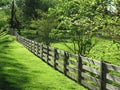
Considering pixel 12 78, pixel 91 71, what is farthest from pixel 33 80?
pixel 91 71

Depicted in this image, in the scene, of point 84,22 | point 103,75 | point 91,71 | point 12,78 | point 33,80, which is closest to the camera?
point 103,75

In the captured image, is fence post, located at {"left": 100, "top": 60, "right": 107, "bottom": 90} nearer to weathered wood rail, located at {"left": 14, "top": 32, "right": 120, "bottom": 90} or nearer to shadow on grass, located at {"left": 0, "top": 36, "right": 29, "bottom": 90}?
weathered wood rail, located at {"left": 14, "top": 32, "right": 120, "bottom": 90}

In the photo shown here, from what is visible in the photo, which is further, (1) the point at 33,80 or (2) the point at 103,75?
(1) the point at 33,80

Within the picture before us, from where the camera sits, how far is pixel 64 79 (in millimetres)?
13148

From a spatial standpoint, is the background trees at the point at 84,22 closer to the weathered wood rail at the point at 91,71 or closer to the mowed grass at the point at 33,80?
the weathered wood rail at the point at 91,71

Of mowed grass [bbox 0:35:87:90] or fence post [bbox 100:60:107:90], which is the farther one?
mowed grass [bbox 0:35:87:90]

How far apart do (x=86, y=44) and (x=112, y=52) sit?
7161 millimetres

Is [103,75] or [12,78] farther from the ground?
[103,75]

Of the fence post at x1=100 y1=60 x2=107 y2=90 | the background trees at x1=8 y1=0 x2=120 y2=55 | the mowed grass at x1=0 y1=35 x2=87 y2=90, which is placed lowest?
the mowed grass at x1=0 y1=35 x2=87 y2=90

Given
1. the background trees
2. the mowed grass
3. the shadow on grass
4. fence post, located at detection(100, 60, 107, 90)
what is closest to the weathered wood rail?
fence post, located at detection(100, 60, 107, 90)

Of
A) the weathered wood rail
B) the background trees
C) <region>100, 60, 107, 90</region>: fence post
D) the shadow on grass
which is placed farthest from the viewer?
the shadow on grass

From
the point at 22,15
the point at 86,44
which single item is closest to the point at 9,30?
the point at 22,15

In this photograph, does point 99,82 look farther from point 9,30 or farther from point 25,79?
point 9,30

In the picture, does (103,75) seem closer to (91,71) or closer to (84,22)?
(91,71)
